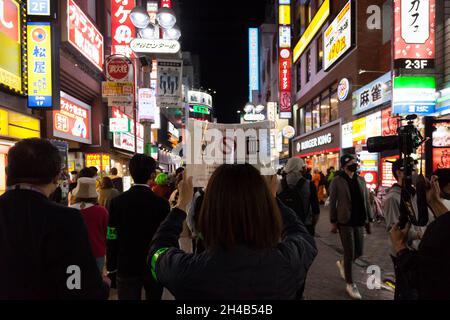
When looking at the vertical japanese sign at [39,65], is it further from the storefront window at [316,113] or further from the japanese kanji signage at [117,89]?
the storefront window at [316,113]

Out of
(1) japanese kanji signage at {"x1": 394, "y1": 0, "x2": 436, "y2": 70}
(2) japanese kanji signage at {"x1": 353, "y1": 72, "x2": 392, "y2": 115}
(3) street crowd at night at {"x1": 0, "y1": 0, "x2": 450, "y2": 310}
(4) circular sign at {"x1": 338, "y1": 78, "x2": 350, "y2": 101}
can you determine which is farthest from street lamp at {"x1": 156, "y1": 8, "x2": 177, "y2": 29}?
(4) circular sign at {"x1": 338, "y1": 78, "x2": 350, "y2": 101}

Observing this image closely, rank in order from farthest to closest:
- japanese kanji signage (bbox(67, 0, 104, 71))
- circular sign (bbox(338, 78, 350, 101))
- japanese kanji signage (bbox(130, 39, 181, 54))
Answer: circular sign (bbox(338, 78, 350, 101)), japanese kanji signage (bbox(67, 0, 104, 71)), japanese kanji signage (bbox(130, 39, 181, 54))

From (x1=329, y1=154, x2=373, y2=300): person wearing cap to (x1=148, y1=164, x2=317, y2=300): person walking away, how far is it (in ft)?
13.5

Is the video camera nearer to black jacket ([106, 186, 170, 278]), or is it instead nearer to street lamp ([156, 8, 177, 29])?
black jacket ([106, 186, 170, 278])

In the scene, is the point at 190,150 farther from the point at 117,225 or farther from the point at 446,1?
the point at 446,1

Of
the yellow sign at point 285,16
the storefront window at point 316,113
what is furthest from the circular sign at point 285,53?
the storefront window at point 316,113

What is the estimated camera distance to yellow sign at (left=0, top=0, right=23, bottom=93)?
805 centimetres

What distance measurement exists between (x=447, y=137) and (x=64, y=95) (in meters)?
12.9

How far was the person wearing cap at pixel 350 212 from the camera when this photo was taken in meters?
5.37

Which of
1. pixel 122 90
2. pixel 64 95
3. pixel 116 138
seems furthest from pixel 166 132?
pixel 122 90

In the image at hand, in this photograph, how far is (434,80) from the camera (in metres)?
9.95

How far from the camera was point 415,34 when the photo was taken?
31.8 feet

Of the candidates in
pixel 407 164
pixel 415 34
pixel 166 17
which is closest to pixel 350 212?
pixel 407 164

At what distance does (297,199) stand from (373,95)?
1084 cm
